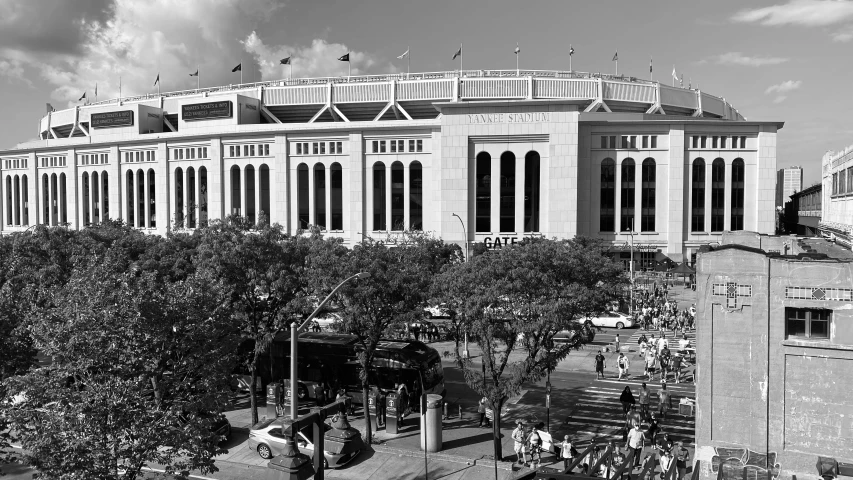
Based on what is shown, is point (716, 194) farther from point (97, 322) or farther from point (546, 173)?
point (97, 322)

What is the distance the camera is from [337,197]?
7831 centimetres

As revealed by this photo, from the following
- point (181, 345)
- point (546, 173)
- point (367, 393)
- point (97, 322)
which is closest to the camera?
point (97, 322)

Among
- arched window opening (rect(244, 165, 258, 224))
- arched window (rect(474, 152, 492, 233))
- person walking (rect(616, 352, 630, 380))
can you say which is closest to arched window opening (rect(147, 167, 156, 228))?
arched window opening (rect(244, 165, 258, 224))

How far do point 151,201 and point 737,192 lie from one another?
76509 mm

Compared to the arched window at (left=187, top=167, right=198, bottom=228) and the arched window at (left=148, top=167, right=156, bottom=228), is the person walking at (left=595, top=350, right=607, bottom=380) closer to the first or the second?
the arched window at (left=187, top=167, right=198, bottom=228)

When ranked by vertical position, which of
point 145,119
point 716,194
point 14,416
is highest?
point 145,119

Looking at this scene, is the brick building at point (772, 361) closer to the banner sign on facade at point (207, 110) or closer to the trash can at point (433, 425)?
the trash can at point (433, 425)

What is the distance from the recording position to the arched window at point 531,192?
70.8 m

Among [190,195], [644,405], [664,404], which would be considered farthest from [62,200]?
[664,404]

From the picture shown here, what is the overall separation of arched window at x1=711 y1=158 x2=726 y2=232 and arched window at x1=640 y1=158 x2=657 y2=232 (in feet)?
21.7

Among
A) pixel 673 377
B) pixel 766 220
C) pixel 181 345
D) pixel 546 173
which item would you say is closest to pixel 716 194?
pixel 766 220

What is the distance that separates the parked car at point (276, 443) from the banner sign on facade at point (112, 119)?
3143 inches

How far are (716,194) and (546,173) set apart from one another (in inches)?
788

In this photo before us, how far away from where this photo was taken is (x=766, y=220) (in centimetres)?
7069
